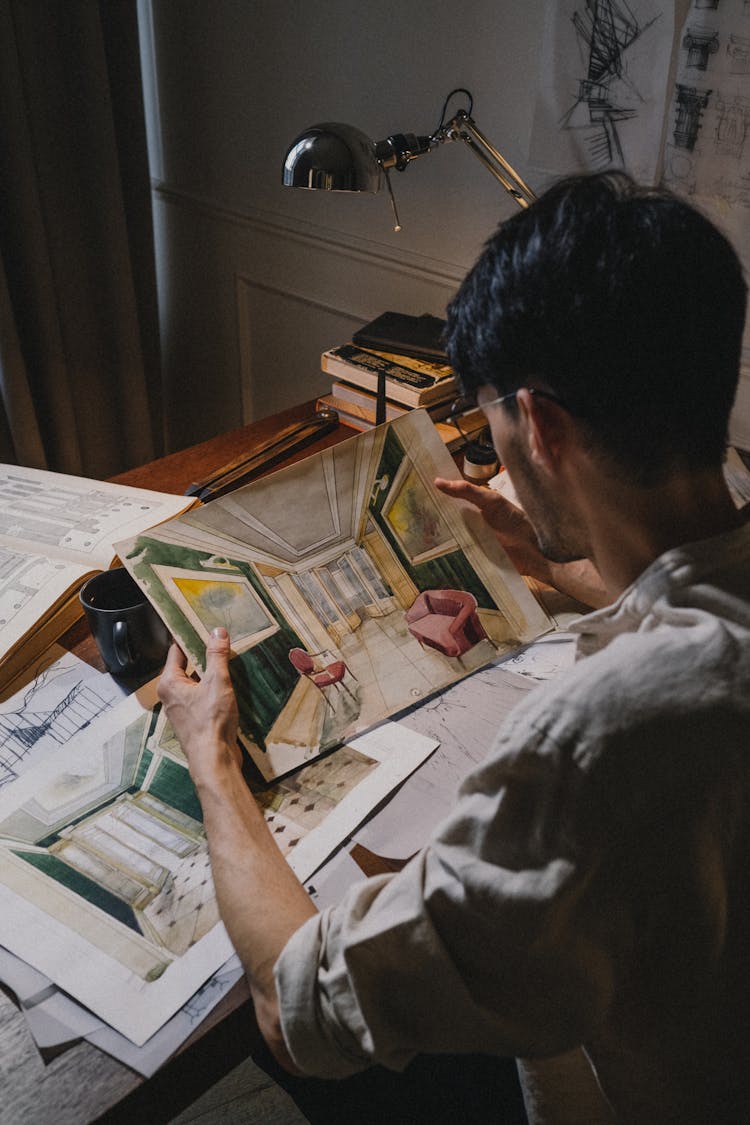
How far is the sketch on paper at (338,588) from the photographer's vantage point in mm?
812

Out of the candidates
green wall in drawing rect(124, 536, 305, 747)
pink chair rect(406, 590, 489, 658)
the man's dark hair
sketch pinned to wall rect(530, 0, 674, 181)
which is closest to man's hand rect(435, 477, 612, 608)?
pink chair rect(406, 590, 489, 658)

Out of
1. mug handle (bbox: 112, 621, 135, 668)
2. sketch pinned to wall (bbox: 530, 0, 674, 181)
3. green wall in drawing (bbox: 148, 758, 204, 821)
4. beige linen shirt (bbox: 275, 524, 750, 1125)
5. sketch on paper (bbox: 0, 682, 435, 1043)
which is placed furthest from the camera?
sketch pinned to wall (bbox: 530, 0, 674, 181)

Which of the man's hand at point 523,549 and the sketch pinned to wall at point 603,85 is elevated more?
the sketch pinned to wall at point 603,85

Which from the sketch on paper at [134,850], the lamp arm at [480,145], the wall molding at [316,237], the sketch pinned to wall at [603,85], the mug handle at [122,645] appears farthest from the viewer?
the wall molding at [316,237]

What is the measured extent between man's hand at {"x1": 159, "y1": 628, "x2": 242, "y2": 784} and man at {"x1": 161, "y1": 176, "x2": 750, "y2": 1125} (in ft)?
0.19

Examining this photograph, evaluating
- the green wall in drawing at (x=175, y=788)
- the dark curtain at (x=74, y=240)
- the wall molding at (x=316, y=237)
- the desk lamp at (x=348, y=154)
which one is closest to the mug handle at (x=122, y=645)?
the green wall in drawing at (x=175, y=788)

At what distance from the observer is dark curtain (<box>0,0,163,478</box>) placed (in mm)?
1681

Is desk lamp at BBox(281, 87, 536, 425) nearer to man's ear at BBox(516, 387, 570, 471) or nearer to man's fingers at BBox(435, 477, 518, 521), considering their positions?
man's fingers at BBox(435, 477, 518, 521)

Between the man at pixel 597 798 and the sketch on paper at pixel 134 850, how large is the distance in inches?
1.5

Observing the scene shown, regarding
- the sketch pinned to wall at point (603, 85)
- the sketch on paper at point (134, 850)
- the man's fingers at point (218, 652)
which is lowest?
the sketch on paper at point (134, 850)

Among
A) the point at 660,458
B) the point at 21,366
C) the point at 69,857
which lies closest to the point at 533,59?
the point at 660,458

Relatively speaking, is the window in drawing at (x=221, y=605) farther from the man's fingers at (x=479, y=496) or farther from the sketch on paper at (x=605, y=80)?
the sketch on paper at (x=605, y=80)

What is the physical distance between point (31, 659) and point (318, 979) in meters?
0.51

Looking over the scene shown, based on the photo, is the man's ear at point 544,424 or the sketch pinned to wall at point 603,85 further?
the sketch pinned to wall at point 603,85
